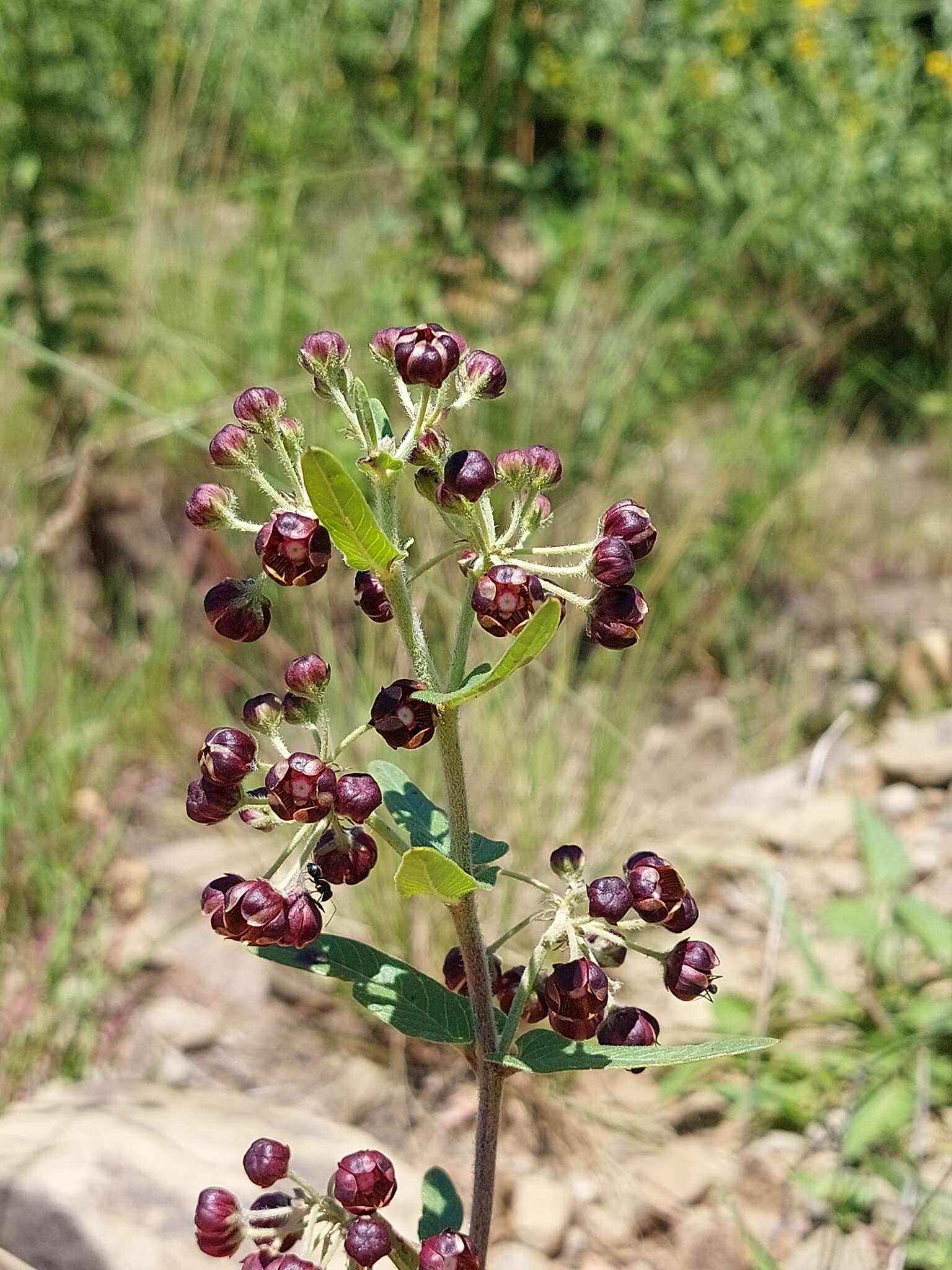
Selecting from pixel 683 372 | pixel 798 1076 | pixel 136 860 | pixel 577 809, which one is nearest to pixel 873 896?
pixel 798 1076

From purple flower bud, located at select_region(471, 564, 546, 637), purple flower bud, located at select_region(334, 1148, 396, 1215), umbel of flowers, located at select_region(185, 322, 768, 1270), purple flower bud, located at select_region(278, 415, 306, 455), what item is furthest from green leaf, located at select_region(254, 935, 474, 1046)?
purple flower bud, located at select_region(278, 415, 306, 455)

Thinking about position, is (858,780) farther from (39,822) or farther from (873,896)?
(39,822)

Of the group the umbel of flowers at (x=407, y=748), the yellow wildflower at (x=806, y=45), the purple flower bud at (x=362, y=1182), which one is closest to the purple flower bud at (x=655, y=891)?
the umbel of flowers at (x=407, y=748)

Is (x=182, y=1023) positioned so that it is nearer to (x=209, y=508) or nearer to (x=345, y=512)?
(x=209, y=508)

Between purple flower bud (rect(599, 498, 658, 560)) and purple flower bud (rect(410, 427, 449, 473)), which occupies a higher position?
purple flower bud (rect(410, 427, 449, 473))

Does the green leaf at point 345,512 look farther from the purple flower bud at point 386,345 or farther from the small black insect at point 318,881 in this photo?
the small black insect at point 318,881

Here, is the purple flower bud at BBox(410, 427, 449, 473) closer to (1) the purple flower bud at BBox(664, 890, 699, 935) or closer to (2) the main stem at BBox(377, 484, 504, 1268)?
(2) the main stem at BBox(377, 484, 504, 1268)
